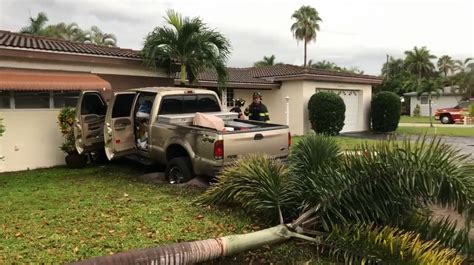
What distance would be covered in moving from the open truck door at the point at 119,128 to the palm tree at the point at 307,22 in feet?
136

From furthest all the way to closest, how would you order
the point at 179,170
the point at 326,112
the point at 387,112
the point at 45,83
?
the point at 387,112
the point at 326,112
the point at 45,83
the point at 179,170

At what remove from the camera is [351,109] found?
2308 cm

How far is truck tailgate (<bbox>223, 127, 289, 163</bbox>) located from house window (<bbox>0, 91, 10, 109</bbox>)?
21.5ft

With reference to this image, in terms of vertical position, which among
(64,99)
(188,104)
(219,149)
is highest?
(64,99)

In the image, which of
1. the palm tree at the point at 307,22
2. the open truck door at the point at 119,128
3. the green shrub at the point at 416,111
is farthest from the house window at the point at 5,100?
the green shrub at the point at 416,111

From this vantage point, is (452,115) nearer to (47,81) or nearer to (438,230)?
(47,81)

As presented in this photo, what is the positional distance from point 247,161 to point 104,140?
5.15 metres

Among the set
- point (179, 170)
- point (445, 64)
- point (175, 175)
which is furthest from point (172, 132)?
point (445, 64)

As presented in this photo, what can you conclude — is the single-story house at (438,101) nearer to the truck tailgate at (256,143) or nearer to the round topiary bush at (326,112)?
the round topiary bush at (326,112)

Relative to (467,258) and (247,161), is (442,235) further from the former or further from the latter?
(247,161)

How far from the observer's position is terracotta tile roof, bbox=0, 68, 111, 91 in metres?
10.2

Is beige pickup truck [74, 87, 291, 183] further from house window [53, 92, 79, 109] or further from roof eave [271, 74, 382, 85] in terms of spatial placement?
roof eave [271, 74, 382, 85]

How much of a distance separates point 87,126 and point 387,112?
16.6 meters

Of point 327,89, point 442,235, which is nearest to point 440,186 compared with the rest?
point 442,235
